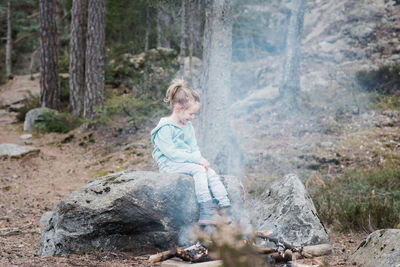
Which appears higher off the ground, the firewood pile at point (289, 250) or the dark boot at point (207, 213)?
the dark boot at point (207, 213)

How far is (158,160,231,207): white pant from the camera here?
12.4ft

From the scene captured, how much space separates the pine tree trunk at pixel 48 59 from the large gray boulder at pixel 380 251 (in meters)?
13.3

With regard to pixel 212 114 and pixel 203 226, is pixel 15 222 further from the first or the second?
pixel 212 114

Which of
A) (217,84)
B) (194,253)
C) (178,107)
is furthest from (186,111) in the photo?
(217,84)

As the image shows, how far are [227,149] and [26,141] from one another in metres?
7.72

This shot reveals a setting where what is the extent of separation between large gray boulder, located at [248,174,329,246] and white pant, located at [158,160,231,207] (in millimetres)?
444

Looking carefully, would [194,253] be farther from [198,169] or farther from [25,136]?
[25,136]

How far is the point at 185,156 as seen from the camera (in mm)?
3924

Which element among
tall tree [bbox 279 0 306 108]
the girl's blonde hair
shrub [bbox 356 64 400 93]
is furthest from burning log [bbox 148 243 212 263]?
shrub [bbox 356 64 400 93]

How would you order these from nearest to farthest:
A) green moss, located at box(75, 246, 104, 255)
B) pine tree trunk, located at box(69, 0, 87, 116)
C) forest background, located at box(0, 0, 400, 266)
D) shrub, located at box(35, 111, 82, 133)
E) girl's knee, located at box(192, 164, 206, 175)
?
green moss, located at box(75, 246, 104, 255)
girl's knee, located at box(192, 164, 206, 175)
forest background, located at box(0, 0, 400, 266)
shrub, located at box(35, 111, 82, 133)
pine tree trunk, located at box(69, 0, 87, 116)

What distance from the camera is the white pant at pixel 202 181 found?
12.4 ft

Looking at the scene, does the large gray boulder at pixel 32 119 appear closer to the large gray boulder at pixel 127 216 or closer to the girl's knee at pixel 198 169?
the large gray boulder at pixel 127 216

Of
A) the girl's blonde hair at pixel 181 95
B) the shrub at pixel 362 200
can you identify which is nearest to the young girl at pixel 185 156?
the girl's blonde hair at pixel 181 95

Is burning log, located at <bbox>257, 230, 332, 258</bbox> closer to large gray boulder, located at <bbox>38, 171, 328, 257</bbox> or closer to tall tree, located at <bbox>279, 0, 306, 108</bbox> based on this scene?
large gray boulder, located at <bbox>38, 171, 328, 257</bbox>
